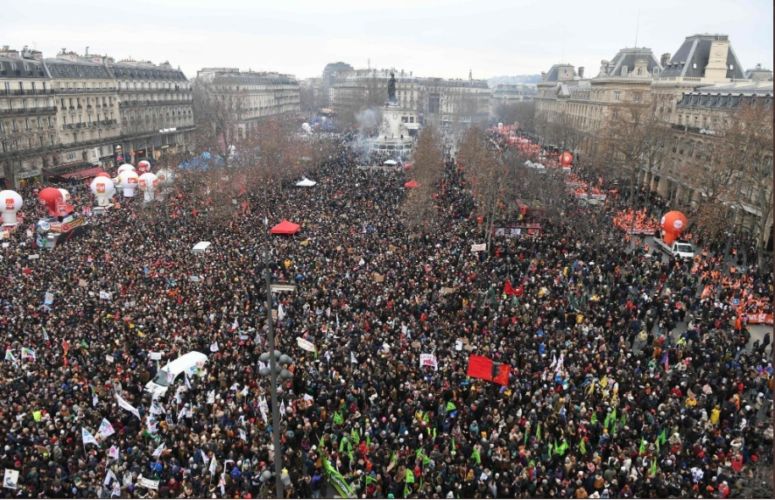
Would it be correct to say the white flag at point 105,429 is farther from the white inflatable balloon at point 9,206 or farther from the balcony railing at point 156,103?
the balcony railing at point 156,103

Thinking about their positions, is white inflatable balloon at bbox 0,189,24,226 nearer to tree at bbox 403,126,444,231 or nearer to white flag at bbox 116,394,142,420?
tree at bbox 403,126,444,231

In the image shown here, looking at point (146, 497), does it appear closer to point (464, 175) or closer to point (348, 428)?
point (348, 428)

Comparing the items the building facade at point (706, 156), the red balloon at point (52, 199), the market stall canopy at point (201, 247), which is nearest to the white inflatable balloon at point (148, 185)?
the red balloon at point (52, 199)

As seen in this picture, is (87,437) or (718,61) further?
(718,61)

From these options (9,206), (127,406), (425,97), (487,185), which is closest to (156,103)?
(9,206)

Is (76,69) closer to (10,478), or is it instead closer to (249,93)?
(249,93)

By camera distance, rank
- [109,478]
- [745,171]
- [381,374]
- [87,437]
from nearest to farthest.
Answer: [109,478], [87,437], [381,374], [745,171]

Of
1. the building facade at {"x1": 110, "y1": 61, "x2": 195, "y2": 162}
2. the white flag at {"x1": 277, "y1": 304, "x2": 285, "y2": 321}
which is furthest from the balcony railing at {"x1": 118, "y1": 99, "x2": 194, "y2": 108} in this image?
the white flag at {"x1": 277, "y1": 304, "x2": 285, "y2": 321}
